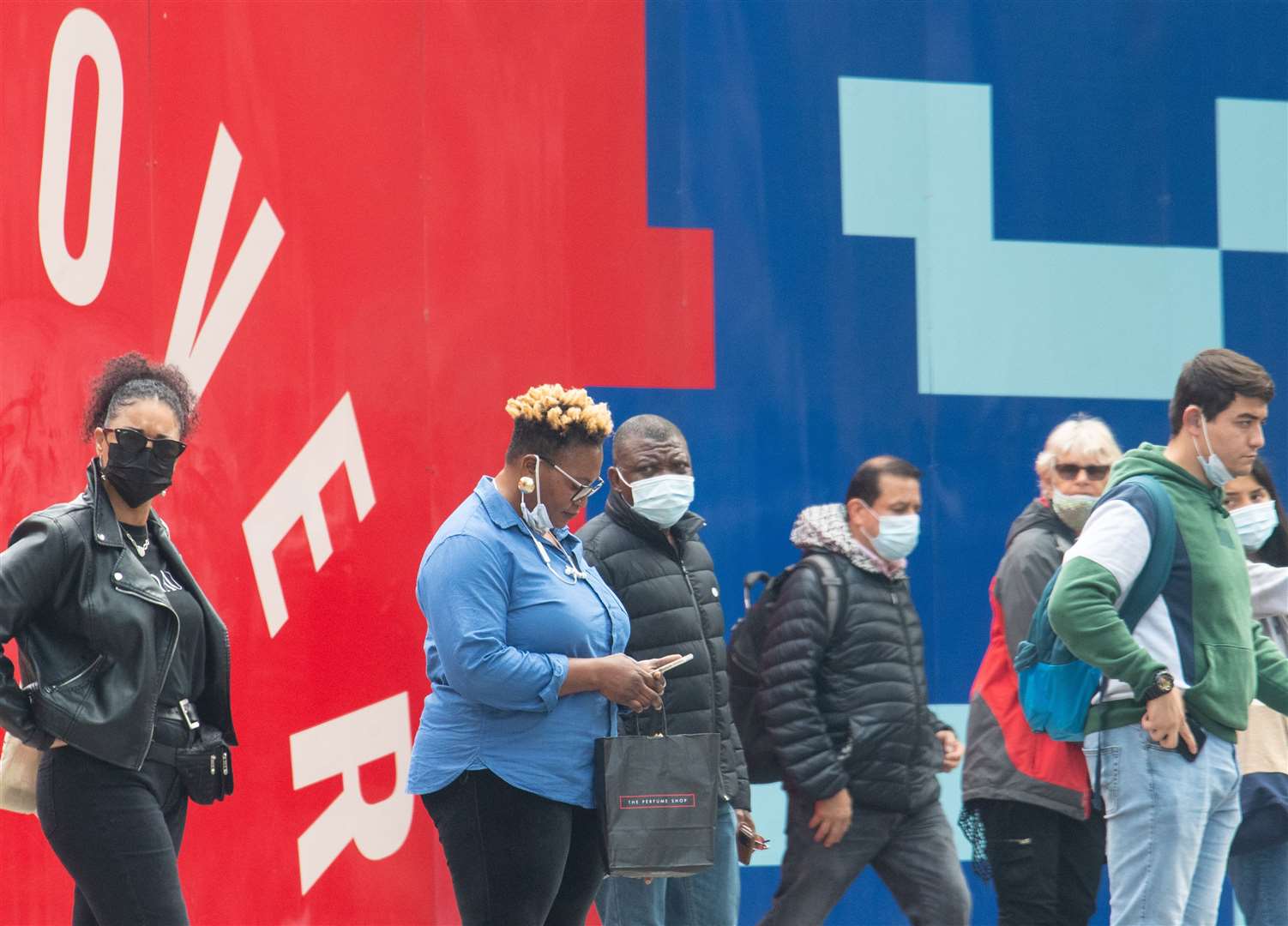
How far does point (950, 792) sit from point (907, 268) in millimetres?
1961

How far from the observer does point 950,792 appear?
262 inches

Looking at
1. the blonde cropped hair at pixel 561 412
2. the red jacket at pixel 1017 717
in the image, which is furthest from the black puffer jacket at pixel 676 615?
the blonde cropped hair at pixel 561 412

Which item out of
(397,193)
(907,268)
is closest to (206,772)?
(397,193)

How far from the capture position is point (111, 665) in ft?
13.1

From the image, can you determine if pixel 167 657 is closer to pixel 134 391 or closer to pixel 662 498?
pixel 134 391

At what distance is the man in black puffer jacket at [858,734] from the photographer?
528 cm

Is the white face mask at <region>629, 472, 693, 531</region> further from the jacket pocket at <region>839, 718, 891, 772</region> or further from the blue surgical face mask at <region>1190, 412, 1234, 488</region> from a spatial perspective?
the blue surgical face mask at <region>1190, 412, 1234, 488</region>

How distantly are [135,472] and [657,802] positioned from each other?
1.41 metres

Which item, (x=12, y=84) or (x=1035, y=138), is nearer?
(x=12, y=84)

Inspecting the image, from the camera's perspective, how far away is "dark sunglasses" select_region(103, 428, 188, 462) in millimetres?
4102

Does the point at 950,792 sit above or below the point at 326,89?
below

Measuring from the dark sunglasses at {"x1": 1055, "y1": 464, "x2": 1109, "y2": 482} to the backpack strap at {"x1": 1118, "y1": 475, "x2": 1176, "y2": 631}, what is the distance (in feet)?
4.08

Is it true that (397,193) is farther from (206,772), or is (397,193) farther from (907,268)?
(206,772)

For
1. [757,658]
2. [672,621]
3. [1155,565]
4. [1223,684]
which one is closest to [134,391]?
[672,621]
